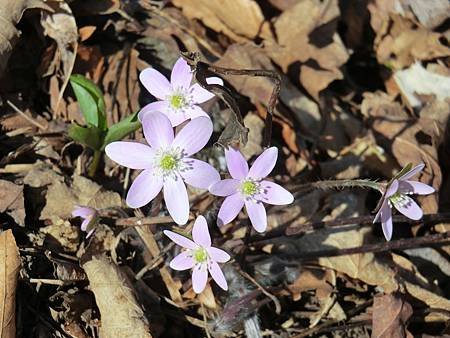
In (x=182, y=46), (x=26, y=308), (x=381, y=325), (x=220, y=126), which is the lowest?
(x=381, y=325)

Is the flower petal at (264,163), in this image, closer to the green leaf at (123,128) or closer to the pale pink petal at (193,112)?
the pale pink petal at (193,112)

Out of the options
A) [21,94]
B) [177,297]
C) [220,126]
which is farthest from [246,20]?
[177,297]

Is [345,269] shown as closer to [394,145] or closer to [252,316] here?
[252,316]

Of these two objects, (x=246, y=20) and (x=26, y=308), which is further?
(x=246, y=20)

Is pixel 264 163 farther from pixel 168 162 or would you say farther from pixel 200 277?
pixel 200 277

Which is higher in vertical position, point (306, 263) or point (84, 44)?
point (84, 44)

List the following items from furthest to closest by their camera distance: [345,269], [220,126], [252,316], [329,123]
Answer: [329,123] < [220,126] < [345,269] < [252,316]

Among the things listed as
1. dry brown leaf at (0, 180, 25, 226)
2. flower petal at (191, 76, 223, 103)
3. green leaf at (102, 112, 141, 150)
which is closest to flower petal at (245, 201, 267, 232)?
flower petal at (191, 76, 223, 103)
